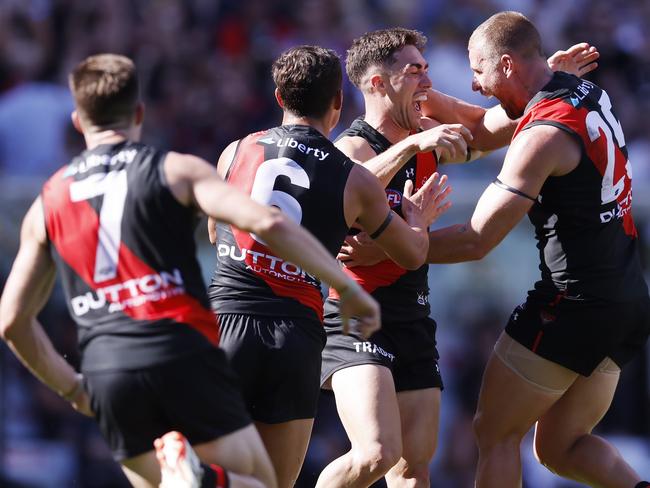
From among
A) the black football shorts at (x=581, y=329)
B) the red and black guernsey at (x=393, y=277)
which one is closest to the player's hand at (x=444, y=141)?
the red and black guernsey at (x=393, y=277)

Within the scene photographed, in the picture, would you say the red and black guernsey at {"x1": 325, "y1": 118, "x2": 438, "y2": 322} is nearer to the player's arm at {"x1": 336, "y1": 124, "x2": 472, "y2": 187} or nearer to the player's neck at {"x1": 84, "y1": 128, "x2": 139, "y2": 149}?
the player's arm at {"x1": 336, "y1": 124, "x2": 472, "y2": 187}

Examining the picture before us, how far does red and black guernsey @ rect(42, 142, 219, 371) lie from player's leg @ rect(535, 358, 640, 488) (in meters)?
2.39

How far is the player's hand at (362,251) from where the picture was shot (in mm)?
6098

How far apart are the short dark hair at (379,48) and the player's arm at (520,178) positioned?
0.89 metres

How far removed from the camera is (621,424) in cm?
1144

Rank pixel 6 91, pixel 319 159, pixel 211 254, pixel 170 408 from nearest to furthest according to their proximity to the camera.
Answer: pixel 170 408 < pixel 319 159 < pixel 211 254 < pixel 6 91

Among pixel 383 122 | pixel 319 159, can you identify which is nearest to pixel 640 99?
pixel 383 122

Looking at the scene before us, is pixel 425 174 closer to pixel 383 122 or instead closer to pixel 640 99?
Answer: pixel 383 122

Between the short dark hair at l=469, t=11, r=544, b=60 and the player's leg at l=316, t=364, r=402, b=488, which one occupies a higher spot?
the short dark hair at l=469, t=11, r=544, b=60

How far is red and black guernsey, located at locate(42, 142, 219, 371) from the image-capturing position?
14.6ft

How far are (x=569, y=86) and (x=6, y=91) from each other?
7441 millimetres

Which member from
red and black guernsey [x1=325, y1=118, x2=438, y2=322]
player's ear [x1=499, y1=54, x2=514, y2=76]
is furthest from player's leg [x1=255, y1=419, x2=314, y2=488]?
player's ear [x1=499, y1=54, x2=514, y2=76]

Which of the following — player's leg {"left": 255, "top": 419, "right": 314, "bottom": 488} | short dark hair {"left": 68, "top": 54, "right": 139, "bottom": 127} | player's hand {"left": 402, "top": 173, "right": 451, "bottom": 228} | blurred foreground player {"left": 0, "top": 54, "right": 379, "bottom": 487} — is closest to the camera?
blurred foreground player {"left": 0, "top": 54, "right": 379, "bottom": 487}

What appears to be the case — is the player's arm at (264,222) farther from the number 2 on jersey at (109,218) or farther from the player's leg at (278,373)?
the player's leg at (278,373)
